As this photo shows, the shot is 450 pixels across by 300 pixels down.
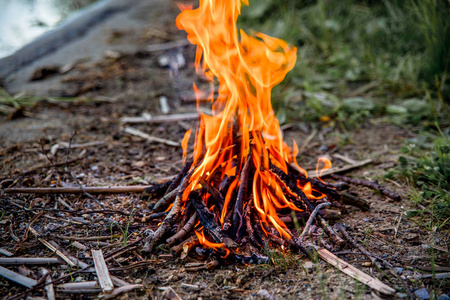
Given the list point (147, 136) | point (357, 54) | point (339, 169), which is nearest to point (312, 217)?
point (339, 169)

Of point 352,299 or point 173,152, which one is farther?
point 173,152

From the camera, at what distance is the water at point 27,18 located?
6.96 m

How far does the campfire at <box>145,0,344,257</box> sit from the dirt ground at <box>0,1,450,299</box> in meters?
0.18

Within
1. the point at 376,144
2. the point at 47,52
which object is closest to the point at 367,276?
the point at 376,144

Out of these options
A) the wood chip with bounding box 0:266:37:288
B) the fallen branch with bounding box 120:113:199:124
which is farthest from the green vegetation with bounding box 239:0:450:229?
the wood chip with bounding box 0:266:37:288

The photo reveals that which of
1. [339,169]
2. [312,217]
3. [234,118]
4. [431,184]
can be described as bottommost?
[431,184]

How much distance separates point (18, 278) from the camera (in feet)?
6.97

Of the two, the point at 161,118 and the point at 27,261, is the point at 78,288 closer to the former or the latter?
the point at 27,261

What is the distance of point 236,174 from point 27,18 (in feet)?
25.3

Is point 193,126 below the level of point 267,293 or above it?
above

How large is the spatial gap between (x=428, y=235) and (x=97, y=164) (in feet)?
9.40

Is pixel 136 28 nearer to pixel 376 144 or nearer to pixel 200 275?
pixel 376 144

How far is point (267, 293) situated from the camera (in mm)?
2062

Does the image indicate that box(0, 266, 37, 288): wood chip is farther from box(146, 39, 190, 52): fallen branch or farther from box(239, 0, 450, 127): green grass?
box(146, 39, 190, 52): fallen branch
